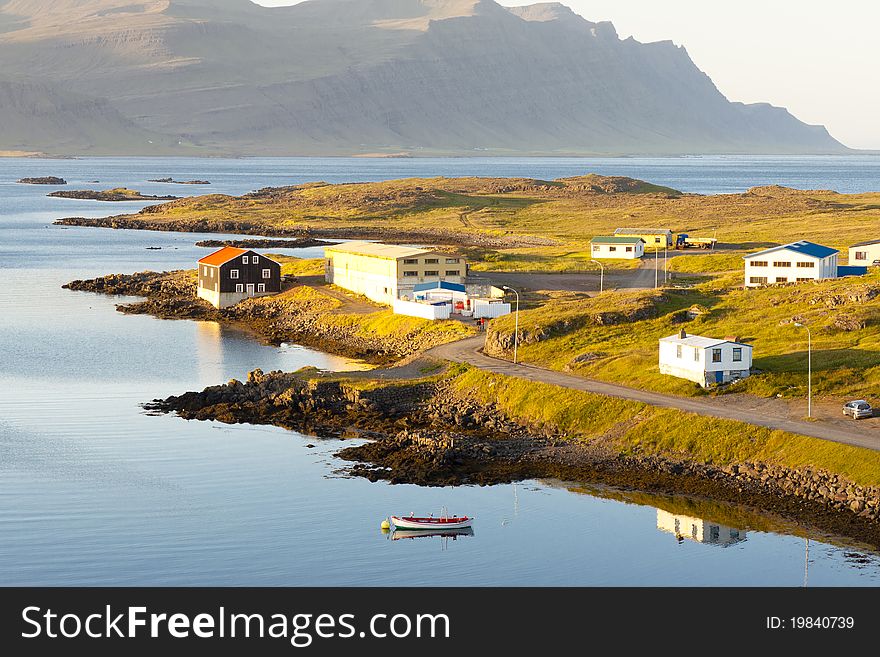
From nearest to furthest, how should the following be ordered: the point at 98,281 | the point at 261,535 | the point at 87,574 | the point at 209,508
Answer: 1. the point at 87,574
2. the point at 261,535
3. the point at 209,508
4. the point at 98,281

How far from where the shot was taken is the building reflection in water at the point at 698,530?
179 feet

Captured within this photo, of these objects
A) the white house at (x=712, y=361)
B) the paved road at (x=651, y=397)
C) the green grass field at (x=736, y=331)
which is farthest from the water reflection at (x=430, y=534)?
the white house at (x=712, y=361)

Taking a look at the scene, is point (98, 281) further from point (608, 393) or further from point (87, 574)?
point (87, 574)

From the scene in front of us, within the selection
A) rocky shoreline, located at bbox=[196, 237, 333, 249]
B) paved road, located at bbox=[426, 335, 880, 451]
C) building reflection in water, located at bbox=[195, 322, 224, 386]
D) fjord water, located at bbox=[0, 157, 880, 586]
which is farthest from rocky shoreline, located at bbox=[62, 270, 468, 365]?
rocky shoreline, located at bbox=[196, 237, 333, 249]

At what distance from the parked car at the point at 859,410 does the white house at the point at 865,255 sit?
55.9 metres

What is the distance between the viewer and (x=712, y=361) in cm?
7206

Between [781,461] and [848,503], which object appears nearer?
[848,503]

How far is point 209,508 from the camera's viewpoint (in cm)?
5875

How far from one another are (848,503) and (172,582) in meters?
29.3

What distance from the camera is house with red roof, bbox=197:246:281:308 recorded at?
123m

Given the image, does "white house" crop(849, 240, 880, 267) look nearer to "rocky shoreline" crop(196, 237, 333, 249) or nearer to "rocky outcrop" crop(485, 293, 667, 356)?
"rocky outcrop" crop(485, 293, 667, 356)

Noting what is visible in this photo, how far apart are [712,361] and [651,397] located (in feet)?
14.5
